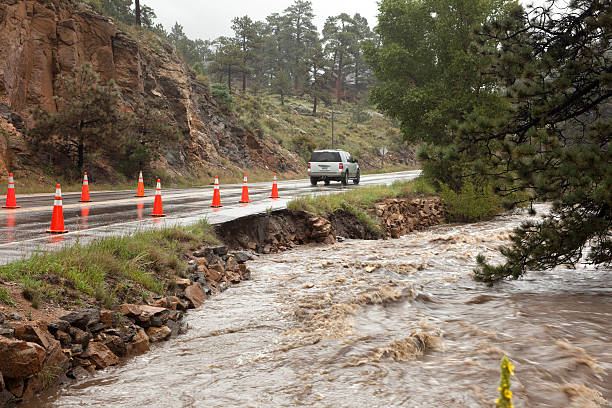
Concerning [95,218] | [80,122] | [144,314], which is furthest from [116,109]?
[144,314]

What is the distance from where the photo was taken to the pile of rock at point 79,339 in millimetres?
4102

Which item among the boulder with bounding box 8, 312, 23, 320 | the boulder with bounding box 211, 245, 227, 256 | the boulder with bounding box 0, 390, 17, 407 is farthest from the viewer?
the boulder with bounding box 211, 245, 227, 256

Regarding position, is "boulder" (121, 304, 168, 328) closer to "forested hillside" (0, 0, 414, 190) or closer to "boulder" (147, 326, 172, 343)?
"boulder" (147, 326, 172, 343)

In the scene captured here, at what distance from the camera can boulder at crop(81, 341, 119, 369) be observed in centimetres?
499

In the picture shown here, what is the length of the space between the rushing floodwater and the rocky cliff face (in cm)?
1703

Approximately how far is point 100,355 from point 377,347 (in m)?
2.99

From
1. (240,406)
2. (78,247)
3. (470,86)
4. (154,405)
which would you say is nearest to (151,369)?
(154,405)

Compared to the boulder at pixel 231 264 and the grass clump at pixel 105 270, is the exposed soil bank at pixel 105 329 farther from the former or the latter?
the grass clump at pixel 105 270

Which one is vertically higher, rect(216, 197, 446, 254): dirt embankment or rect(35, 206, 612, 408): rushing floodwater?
rect(216, 197, 446, 254): dirt embankment

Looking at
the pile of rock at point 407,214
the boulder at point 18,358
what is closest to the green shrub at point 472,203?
the pile of rock at point 407,214

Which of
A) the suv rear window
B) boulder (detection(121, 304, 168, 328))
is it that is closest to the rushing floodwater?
boulder (detection(121, 304, 168, 328))

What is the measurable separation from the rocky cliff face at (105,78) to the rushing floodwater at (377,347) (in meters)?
17.0

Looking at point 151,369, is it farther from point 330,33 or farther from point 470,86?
point 330,33

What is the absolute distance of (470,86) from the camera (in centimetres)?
2359
